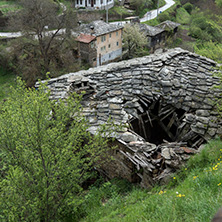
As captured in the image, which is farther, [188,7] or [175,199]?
[188,7]

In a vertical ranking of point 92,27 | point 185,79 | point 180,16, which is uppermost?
point 185,79

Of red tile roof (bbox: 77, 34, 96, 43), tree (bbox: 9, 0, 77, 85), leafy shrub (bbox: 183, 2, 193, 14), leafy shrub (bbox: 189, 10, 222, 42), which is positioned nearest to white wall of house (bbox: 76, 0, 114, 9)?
leafy shrub (bbox: 189, 10, 222, 42)

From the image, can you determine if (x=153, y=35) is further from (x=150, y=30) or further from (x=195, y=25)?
(x=195, y=25)

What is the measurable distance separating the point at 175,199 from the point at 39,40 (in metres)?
22.0

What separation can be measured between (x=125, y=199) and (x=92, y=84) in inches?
237

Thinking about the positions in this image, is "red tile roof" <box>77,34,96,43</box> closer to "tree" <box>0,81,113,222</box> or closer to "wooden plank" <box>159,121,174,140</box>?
"wooden plank" <box>159,121,174,140</box>

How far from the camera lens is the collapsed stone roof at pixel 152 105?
9711 mm

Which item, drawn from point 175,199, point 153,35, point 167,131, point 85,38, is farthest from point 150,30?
point 175,199

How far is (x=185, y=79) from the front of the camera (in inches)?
487

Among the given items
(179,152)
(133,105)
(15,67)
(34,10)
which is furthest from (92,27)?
(179,152)

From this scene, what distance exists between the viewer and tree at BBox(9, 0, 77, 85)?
24797 mm

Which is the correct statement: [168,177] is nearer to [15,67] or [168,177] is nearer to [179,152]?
[179,152]

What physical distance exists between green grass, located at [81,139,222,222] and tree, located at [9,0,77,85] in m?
18.5

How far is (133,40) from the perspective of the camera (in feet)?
114
